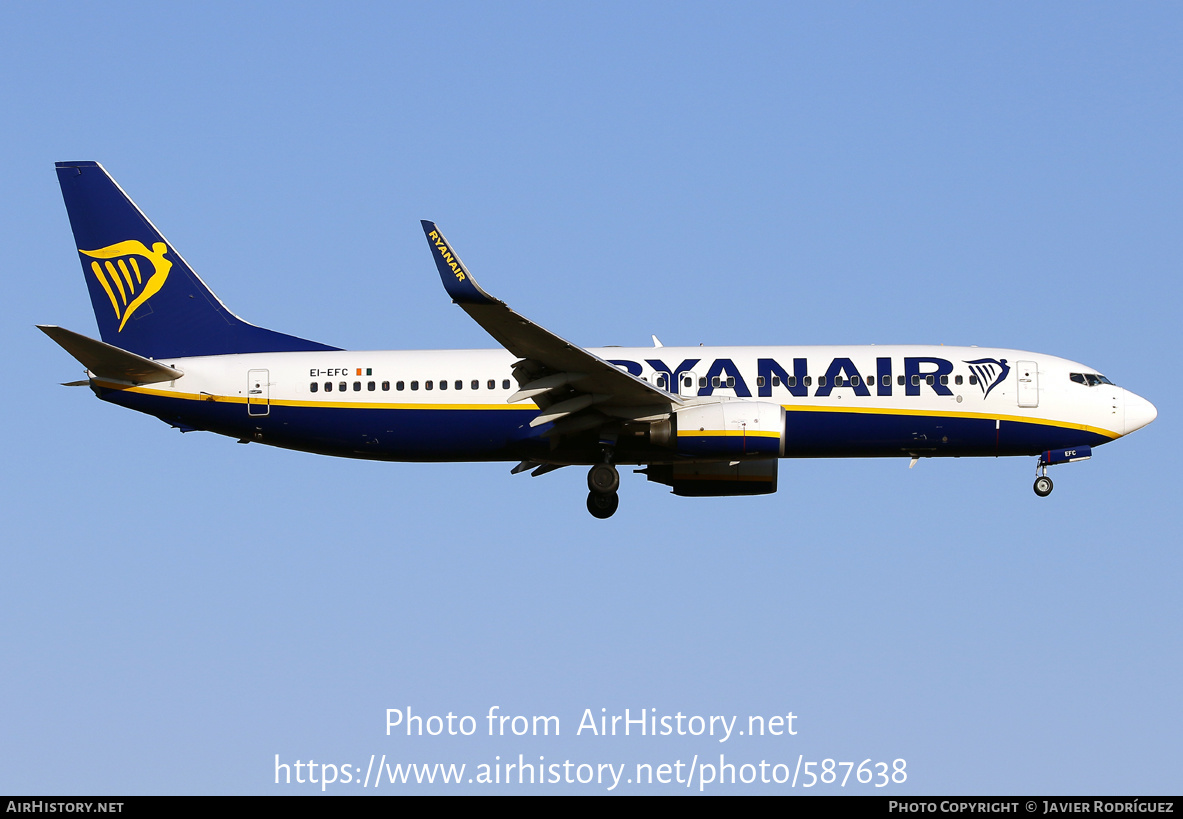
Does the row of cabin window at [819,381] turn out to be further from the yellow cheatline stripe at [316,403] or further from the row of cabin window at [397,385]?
the row of cabin window at [397,385]

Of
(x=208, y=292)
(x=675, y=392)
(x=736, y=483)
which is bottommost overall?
(x=736, y=483)

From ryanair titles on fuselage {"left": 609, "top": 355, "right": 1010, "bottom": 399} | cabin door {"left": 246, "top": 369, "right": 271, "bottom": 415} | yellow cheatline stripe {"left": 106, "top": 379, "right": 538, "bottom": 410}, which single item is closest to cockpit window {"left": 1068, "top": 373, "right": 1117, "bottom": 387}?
ryanair titles on fuselage {"left": 609, "top": 355, "right": 1010, "bottom": 399}

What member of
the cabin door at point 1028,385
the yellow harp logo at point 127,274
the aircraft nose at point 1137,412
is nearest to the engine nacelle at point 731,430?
the cabin door at point 1028,385

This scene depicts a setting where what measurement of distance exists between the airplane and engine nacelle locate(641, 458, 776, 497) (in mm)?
103

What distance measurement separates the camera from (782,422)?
3369cm

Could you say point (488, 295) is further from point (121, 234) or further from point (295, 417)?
point (121, 234)

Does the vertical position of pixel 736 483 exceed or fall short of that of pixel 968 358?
it falls short

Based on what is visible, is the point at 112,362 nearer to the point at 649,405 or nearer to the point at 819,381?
the point at 649,405

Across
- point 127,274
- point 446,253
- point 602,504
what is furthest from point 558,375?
point 127,274

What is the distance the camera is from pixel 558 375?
33312 millimetres

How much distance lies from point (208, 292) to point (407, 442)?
7.82 m

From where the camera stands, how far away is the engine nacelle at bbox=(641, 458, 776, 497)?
3728 cm

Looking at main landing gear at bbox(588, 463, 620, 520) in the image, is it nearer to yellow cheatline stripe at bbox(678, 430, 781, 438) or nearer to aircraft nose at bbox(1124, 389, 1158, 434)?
yellow cheatline stripe at bbox(678, 430, 781, 438)

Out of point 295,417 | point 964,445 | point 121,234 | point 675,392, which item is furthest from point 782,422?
point 121,234
